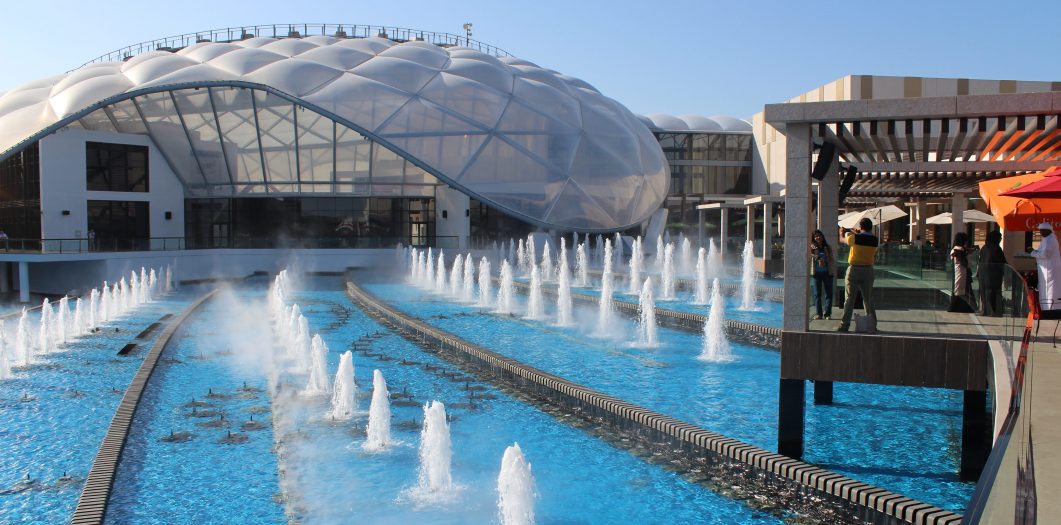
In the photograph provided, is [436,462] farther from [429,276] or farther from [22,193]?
[22,193]

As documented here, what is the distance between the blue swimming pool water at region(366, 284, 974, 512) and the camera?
8.80 metres

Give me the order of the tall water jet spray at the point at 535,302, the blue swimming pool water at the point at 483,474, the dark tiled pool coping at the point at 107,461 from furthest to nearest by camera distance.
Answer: the tall water jet spray at the point at 535,302 → the blue swimming pool water at the point at 483,474 → the dark tiled pool coping at the point at 107,461

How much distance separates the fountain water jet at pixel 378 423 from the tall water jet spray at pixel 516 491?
7.72ft

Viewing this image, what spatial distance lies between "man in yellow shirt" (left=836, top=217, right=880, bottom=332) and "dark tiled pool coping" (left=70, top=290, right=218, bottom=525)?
6.93m

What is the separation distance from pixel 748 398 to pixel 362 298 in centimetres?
1349

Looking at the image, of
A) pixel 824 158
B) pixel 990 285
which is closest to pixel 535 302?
pixel 824 158

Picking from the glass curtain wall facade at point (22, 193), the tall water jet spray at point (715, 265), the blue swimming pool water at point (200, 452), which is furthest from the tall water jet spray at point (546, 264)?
the glass curtain wall facade at point (22, 193)

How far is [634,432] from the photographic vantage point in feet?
31.0

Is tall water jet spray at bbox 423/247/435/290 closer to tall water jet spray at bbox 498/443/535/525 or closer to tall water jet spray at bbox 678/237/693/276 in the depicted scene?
tall water jet spray at bbox 678/237/693/276

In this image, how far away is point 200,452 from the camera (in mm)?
9195

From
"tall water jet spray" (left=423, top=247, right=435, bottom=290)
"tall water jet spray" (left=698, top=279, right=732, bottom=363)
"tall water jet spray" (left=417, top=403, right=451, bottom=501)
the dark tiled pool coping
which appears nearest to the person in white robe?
"tall water jet spray" (left=698, top=279, right=732, bottom=363)

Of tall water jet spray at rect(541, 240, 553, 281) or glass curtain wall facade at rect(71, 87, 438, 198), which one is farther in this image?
glass curtain wall facade at rect(71, 87, 438, 198)

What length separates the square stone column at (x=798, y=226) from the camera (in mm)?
8539

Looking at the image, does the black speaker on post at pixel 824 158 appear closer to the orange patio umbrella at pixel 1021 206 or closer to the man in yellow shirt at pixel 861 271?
the man in yellow shirt at pixel 861 271
